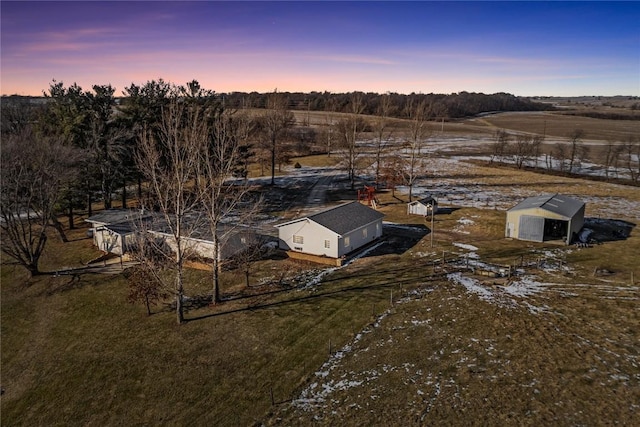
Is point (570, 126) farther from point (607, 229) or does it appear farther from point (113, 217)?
point (113, 217)

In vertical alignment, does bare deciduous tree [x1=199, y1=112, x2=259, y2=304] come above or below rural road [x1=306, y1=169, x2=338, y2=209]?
above

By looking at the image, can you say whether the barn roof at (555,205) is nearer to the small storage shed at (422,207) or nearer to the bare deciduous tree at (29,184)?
the small storage shed at (422,207)

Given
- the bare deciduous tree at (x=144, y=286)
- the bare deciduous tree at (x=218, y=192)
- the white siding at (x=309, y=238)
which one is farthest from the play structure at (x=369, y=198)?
the bare deciduous tree at (x=144, y=286)

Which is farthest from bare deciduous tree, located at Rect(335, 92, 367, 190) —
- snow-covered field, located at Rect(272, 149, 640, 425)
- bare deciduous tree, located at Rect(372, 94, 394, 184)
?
snow-covered field, located at Rect(272, 149, 640, 425)

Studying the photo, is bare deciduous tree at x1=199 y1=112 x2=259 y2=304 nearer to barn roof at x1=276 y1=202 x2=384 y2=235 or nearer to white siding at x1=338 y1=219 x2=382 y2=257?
barn roof at x1=276 y1=202 x2=384 y2=235

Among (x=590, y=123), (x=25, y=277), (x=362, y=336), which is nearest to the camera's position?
(x=362, y=336)

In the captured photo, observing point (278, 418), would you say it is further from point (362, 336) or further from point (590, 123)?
point (590, 123)

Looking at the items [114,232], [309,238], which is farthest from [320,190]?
[114,232]

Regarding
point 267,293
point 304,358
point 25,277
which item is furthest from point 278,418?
point 25,277
